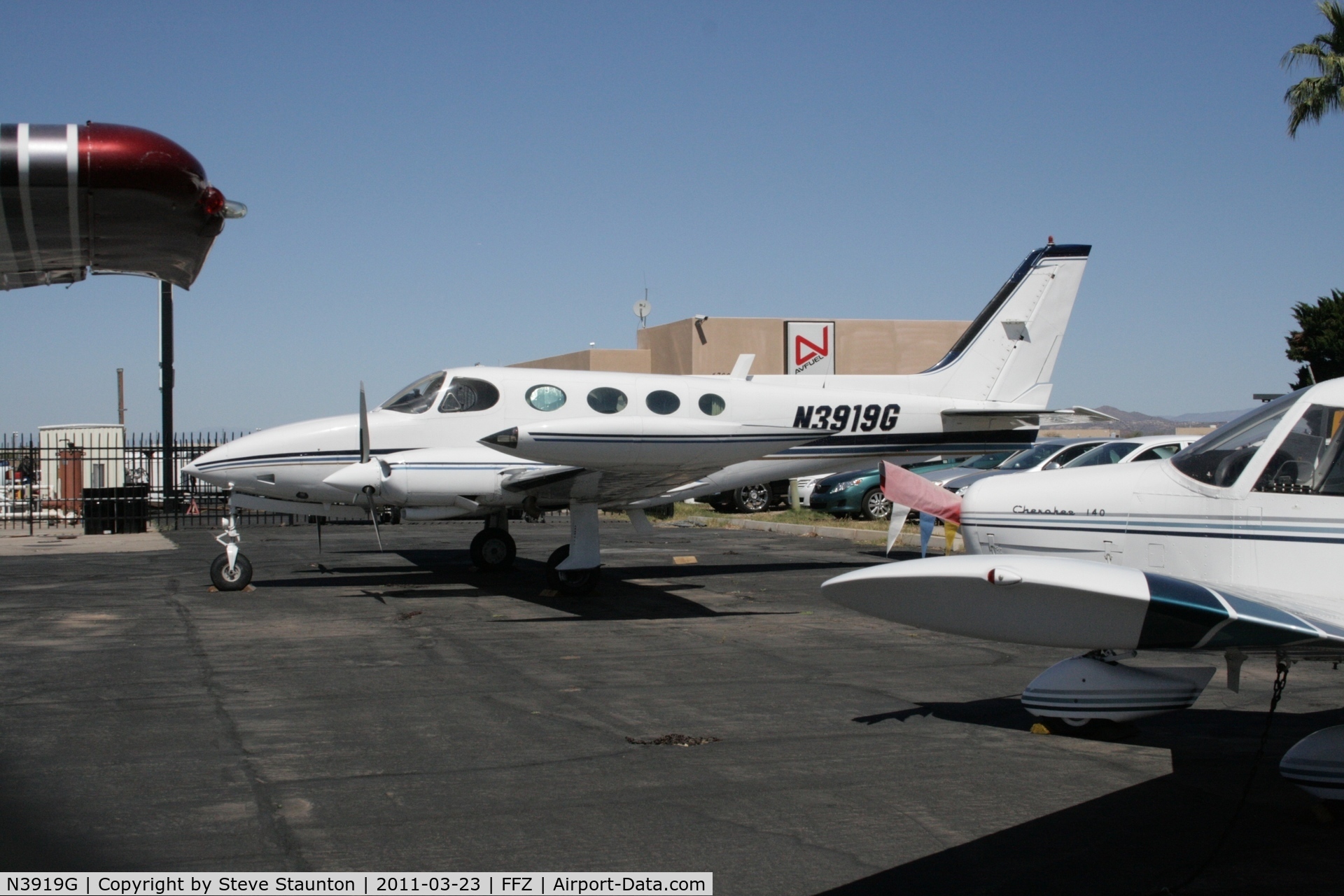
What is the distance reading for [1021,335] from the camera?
14.7 m

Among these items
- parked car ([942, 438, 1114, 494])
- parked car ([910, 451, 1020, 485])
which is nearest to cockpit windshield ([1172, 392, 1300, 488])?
parked car ([910, 451, 1020, 485])

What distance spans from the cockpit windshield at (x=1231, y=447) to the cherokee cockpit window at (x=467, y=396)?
911 centimetres

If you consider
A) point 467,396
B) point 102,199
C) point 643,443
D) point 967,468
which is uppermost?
point 467,396

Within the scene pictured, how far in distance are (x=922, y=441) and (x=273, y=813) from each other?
10886 mm

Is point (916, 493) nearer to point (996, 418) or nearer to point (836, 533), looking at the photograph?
point (996, 418)

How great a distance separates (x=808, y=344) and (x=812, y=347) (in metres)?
0.13

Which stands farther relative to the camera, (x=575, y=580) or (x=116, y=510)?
(x=116, y=510)

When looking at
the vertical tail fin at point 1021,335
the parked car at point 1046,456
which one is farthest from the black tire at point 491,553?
the parked car at point 1046,456

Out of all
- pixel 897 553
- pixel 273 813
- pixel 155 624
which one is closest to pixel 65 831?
pixel 273 813

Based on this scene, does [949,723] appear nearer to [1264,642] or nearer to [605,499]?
[1264,642]

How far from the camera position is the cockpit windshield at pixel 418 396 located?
43.2 ft

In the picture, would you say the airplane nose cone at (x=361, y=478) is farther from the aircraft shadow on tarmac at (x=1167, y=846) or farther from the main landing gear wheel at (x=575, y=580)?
the aircraft shadow on tarmac at (x=1167, y=846)

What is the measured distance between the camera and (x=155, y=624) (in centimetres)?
1066

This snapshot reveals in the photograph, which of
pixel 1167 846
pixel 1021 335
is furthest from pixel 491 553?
pixel 1167 846
